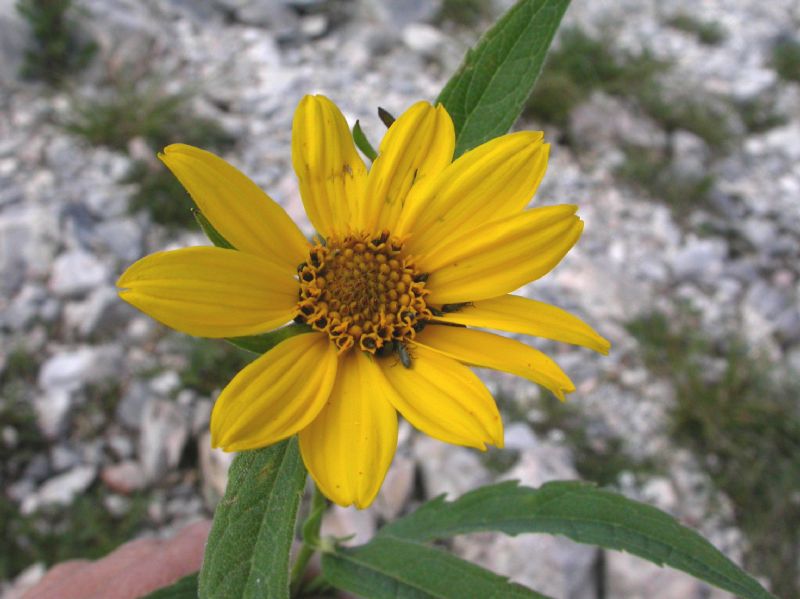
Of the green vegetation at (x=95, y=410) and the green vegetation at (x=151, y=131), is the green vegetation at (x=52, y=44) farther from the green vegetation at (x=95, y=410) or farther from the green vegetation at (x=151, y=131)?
the green vegetation at (x=95, y=410)

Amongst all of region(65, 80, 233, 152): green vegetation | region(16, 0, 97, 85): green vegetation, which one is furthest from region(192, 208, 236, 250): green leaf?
region(16, 0, 97, 85): green vegetation

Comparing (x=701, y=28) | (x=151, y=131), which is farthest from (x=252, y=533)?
(x=701, y=28)

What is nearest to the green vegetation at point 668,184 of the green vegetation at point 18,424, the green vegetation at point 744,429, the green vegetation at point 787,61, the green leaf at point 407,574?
the green vegetation at point 744,429

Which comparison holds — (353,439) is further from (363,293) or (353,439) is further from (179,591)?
(179,591)

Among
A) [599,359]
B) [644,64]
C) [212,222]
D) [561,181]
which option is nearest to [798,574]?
[599,359]

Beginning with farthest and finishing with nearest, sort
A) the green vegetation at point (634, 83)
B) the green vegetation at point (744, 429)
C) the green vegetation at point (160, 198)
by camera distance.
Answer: the green vegetation at point (634, 83) < the green vegetation at point (160, 198) < the green vegetation at point (744, 429)

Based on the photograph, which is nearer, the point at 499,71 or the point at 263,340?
the point at 263,340
